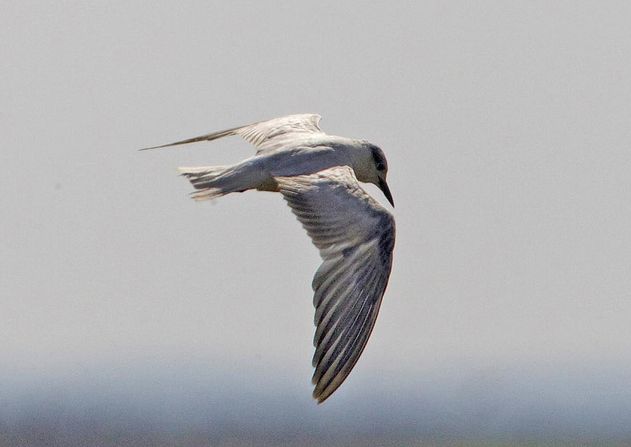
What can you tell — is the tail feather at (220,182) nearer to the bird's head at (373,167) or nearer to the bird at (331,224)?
the bird at (331,224)

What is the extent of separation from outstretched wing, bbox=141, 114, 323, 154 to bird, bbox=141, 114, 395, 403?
0.36 meters

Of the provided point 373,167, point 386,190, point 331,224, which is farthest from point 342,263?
point 386,190

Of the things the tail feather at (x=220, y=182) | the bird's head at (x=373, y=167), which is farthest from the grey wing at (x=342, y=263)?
the bird's head at (x=373, y=167)

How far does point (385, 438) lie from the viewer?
4909 inches

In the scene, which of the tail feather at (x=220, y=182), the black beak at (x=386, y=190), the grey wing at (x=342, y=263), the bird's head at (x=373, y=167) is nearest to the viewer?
the grey wing at (x=342, y=263)

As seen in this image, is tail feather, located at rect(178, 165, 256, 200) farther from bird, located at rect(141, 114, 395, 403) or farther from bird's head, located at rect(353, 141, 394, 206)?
bird's head, located at rect(353, 141, 394, 206)

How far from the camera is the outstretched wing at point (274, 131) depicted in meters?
16.9

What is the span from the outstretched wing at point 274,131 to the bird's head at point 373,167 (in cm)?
63

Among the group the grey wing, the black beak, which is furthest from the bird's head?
the grey wing

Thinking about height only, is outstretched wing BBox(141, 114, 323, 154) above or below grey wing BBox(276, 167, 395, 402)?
above

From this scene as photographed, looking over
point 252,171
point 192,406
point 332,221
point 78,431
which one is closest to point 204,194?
point 252,171

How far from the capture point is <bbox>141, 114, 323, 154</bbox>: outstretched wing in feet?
55.6

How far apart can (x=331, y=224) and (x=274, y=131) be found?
10.5ft

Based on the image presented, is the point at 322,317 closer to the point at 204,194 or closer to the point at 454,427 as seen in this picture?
the point at 204,194
